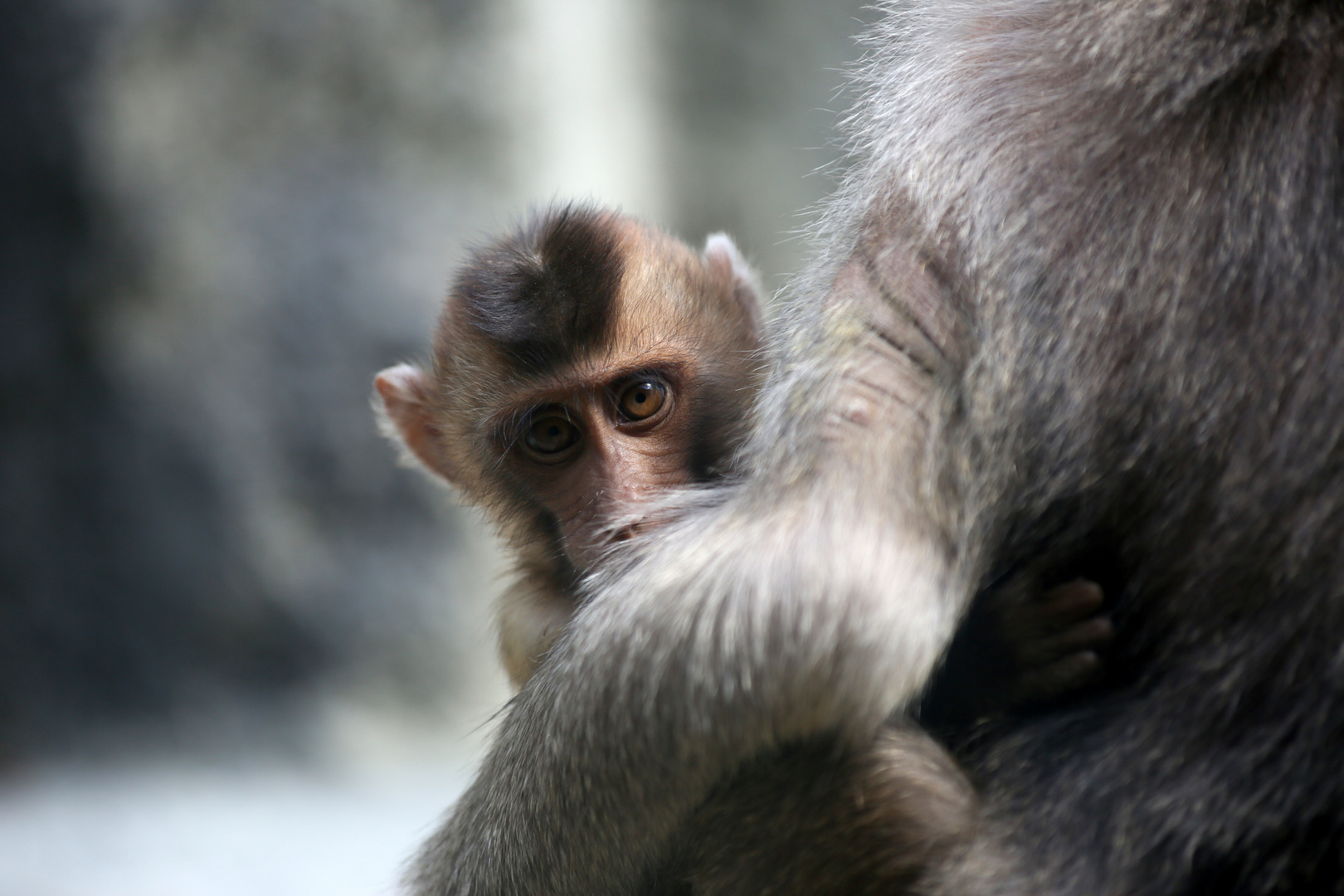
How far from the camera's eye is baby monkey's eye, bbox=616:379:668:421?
2.88 meters

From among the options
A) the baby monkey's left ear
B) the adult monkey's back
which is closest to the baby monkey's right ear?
the baby monkey's left ear

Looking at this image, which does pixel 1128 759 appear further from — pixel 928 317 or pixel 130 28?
pixel 130 28

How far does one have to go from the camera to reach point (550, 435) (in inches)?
116

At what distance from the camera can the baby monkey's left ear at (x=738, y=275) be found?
10.7 ft

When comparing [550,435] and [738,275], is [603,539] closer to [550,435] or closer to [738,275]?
[550,435]

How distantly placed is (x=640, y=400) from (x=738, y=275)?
23.8 inches

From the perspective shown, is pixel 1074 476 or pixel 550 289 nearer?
pixel 1074 476

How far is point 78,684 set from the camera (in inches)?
228

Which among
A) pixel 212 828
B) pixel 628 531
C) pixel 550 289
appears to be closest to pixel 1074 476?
pixel 628 531

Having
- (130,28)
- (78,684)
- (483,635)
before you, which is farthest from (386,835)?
(130,28)

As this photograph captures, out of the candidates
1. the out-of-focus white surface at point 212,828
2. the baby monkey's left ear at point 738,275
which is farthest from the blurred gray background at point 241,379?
the baby monkey's left ear at point 738,275

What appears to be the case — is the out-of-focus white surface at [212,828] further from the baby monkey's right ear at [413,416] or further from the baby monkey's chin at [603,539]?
the baby monkey's chin at [603,539]

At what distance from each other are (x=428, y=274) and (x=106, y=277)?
58.0 inches

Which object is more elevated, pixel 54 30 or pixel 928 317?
pixel 54 30
